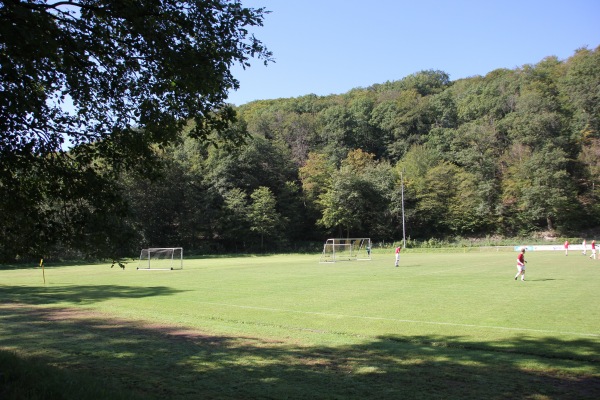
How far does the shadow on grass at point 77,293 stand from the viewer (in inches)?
703

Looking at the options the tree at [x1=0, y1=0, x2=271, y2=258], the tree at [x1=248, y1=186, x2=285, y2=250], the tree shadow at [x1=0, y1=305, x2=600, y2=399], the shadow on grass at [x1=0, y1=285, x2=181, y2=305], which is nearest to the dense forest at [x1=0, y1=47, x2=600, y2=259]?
the tree at [x1=248, y1=186, x2=285, y2=250]

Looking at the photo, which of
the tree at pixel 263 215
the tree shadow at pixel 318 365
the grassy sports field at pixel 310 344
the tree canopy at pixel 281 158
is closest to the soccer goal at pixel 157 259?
the tree canopy at pixel 281 158

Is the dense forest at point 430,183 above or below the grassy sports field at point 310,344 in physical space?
above

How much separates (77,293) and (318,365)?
16.3 m

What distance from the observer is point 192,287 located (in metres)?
22.1

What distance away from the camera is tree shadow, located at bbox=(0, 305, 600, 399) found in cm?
647

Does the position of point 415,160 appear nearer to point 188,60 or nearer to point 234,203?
point 234,203

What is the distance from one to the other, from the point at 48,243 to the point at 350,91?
456 feet

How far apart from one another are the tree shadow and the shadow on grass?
23.6 ft

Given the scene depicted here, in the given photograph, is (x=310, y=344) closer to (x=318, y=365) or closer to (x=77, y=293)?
(x=318, y=365)

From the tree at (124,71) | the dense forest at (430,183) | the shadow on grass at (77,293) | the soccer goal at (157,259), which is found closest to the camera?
the tree at (124,71)

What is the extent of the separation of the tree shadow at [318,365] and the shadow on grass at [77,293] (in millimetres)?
7207

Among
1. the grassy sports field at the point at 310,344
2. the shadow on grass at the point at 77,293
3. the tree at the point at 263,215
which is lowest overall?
the shadow on grass at the point at 77,293

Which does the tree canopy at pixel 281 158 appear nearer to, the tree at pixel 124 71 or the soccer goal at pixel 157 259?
the tree at pixel 124 71
